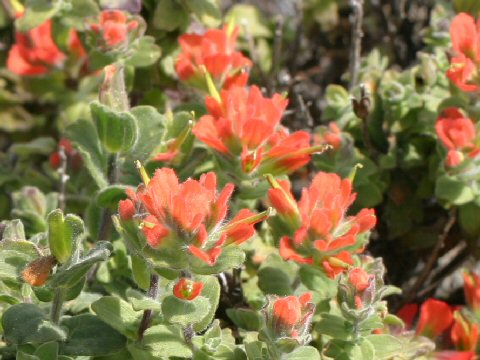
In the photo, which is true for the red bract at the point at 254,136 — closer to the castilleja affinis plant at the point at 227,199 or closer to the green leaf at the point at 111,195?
the castilleja affinis plant at the point at 227,199

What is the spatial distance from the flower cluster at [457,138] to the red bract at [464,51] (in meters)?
0.06

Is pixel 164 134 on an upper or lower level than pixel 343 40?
upper

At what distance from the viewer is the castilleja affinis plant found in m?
1.00

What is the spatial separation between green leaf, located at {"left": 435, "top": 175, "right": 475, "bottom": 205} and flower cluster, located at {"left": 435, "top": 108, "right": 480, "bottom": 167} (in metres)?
0.04

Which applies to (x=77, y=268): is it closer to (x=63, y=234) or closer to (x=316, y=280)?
(x=63, y=234)

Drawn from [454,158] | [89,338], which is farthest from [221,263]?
[454,158]

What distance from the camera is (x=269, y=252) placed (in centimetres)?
137

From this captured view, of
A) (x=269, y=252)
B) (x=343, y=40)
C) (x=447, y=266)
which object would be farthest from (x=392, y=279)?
(x=343, y=40)

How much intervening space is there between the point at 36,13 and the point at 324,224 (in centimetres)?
80

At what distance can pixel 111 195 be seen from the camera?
3.88 feet

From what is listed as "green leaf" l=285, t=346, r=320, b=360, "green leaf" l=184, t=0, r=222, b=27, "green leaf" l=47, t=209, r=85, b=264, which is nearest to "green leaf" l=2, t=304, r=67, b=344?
"green leaf" l=47, t=209, r=85, b=264

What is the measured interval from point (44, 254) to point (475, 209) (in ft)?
2.64

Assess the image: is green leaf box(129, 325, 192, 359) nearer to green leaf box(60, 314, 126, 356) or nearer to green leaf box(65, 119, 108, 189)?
green leaf box(60, 314, 126, 356)

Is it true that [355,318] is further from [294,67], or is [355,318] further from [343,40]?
[343,40]
